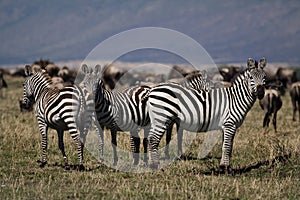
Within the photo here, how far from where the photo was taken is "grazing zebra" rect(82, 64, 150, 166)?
1063 cm

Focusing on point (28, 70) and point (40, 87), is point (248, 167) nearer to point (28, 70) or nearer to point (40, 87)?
point (40, 87)

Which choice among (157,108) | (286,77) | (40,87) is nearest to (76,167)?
(157,108)

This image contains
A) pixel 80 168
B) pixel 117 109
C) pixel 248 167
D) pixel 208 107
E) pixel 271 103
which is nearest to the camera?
pixel 80 168

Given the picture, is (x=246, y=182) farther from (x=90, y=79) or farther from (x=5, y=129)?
(x=5, y=129)

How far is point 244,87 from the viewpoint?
10953 mm

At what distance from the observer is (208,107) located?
11.0m

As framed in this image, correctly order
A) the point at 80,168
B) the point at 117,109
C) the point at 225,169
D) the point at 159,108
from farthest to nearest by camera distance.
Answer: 1. the point at 117,109
2. the point at 159,108
3. the point at 225,169
4. the point at 80,168

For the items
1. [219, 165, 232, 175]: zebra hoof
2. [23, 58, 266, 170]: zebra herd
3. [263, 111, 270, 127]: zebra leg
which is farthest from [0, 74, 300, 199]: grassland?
[263, 111, 270, 127]: zebra leg

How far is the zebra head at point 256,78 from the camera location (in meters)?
10.5

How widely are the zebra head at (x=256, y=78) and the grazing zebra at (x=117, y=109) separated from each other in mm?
2705

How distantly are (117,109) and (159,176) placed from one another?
2.11 meters

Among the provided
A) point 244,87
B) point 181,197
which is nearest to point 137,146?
point 244,87

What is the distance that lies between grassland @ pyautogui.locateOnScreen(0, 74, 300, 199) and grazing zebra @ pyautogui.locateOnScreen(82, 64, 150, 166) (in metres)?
0.98

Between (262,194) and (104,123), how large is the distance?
165 inches
